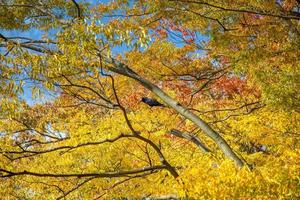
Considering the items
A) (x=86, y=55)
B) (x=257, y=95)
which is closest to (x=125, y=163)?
(x=257, y=95)

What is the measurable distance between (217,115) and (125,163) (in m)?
3.31

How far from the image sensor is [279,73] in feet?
29.8

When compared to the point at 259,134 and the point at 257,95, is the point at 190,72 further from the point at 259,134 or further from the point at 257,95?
the point at 257,95

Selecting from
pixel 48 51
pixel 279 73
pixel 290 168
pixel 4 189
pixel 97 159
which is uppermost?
pixel 4 189

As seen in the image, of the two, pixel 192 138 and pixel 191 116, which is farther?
pixel 192 138

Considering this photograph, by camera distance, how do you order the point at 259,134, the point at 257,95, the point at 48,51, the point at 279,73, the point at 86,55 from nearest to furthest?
the point at 86,55
the point at 48,51
the point at 279,73
the point at 259,134
the point at 257,95

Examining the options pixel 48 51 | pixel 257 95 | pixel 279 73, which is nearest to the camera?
pixel 48 51

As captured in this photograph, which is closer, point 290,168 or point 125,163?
point 290,168

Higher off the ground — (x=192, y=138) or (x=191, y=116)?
(x=192, y=138)

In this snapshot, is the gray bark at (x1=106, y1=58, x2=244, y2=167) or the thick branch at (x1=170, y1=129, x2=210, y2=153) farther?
the thick branch at (x1=170, y1=129, x2=210, y2=153)

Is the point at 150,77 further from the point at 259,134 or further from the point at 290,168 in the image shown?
the point at 290,168

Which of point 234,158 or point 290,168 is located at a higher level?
point 234,158

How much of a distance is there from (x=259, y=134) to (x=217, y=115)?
7.06 feet

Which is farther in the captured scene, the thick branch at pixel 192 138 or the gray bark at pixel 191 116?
the thick branch at pixel 192 138
